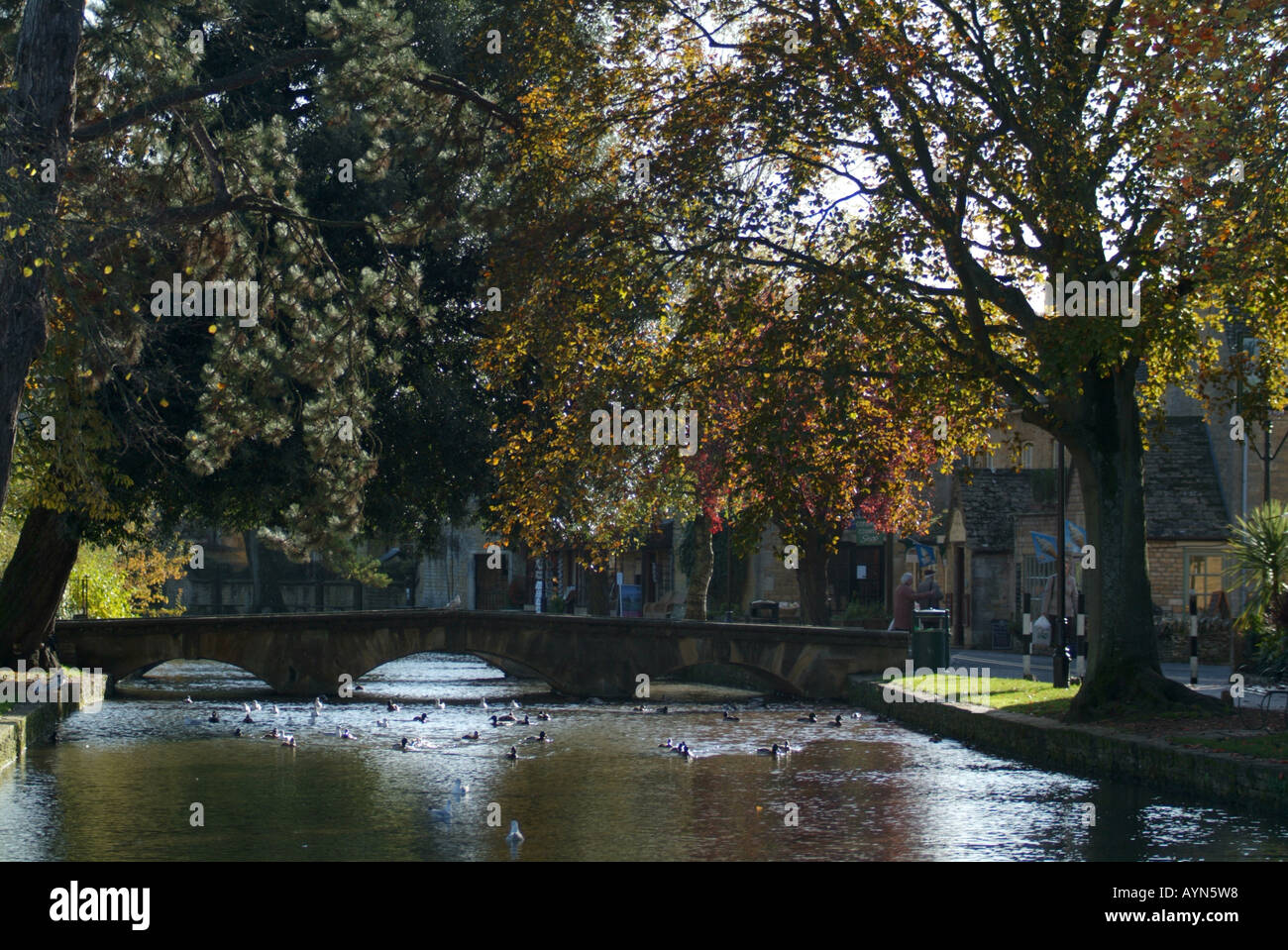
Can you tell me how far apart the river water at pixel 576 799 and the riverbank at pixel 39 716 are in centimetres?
33

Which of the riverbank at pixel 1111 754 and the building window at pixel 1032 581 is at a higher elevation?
the building window at pixel 1032 581

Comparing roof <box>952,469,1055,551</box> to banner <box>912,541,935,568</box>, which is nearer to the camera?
roof <box>952,469,1055,551</box>

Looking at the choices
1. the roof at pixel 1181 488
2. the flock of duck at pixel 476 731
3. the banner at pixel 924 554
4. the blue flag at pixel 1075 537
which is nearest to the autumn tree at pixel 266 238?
the flock of duck at pixel 476 731

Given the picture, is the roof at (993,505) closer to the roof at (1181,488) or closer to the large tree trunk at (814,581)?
the roof at (1181,488)

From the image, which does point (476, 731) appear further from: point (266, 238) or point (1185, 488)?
point (1185, 488)

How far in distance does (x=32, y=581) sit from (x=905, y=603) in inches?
649

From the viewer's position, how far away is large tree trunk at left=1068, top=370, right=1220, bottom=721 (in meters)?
19.4

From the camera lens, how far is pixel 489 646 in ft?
122

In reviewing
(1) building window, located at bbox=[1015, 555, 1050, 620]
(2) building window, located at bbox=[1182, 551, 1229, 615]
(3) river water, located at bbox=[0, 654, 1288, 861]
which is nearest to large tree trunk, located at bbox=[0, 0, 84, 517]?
(3) river water, located at bbox=[0, 654, 1288, 861]

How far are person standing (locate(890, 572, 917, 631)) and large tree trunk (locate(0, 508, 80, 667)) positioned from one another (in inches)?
616

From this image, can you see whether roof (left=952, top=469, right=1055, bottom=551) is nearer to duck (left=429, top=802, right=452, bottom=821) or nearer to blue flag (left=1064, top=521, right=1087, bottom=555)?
blue flag (left=1064, top=521, right=1087, bottom=555)

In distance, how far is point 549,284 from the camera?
66.2 ft

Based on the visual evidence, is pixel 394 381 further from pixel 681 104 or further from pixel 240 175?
pixel 681 104

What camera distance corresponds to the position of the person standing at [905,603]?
33294 millimetres
